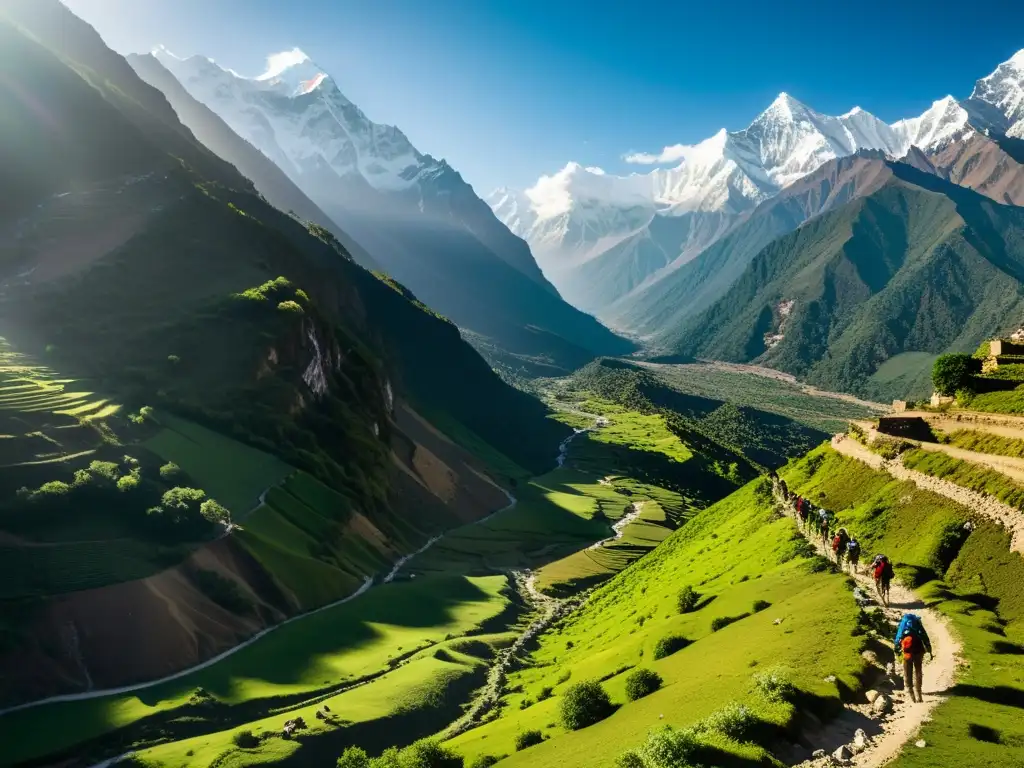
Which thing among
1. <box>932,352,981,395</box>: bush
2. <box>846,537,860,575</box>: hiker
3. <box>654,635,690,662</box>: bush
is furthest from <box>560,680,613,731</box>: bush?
<box>932,352,981,395</box>: bush

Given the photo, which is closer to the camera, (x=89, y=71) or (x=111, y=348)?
(x=111, y=348)

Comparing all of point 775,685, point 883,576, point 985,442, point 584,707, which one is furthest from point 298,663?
point 985,442

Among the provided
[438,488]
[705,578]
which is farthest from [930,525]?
[438,488]

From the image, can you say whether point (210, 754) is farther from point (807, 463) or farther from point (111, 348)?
point (111, 348)

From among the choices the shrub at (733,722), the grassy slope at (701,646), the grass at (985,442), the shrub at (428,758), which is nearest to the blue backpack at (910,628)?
the grassy slope at (701,646)

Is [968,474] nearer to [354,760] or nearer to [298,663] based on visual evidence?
[354,760]
